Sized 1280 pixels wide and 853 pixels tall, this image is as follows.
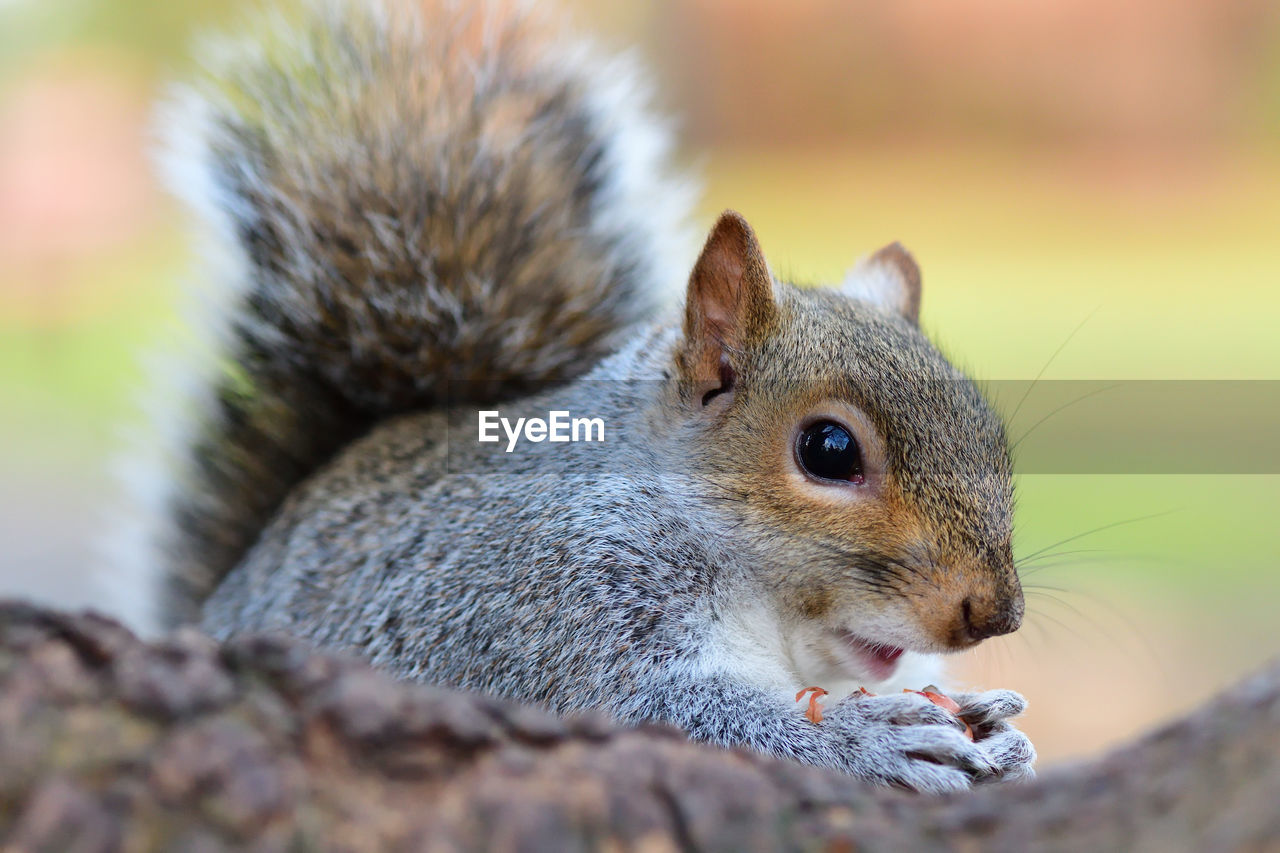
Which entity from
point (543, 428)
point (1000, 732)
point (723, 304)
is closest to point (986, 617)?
point (1000, 732)

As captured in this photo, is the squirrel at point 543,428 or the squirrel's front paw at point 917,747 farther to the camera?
the squirrel at point 543,428

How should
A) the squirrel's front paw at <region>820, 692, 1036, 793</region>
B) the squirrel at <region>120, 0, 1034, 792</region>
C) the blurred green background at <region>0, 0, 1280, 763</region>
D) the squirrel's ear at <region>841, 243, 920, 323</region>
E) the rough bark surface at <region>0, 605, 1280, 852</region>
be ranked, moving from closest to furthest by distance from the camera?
the rough bark surface at <region>0, 605, 1280, 852</region> → the squirrel's front paw at <region>820, 692, 1036, 793</region> → the squirrel at <region>120, 0, 1034, 792</region> → the squirrel's ear at <region>841, 243, 920, 323</region> → the blurred green background at <region>0, 0, 1280, 763</region>

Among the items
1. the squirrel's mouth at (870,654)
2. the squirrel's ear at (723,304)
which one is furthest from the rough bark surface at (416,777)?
the squirrel's ear at (723,304)

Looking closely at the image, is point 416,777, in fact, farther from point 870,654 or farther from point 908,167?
point 908,167

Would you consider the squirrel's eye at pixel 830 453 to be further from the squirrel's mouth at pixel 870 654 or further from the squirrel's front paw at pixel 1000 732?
the squirrel's front paw at pixel 1000 732

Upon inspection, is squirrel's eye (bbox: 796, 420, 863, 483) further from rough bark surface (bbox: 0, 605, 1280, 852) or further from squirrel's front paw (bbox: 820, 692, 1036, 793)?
rough bark surface (bbox: 0, 605, 1280, 852)

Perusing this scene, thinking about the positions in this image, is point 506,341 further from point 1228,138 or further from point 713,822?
point 1228,138

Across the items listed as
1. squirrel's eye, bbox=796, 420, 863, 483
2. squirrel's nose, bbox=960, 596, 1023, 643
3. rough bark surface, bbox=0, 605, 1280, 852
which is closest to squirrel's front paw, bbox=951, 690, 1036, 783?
squirrel's nose, bbox=960, 596, 1023, 643
